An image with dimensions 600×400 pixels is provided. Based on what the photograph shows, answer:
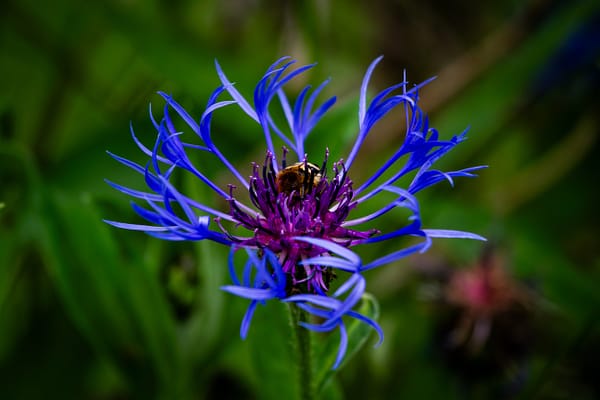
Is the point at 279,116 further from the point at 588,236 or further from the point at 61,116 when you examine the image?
the point at 588,236

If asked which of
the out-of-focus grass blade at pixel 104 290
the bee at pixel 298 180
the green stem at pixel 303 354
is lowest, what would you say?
the green stem at pixel 303 354

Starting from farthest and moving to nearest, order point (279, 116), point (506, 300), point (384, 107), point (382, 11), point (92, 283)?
point (382, 11) → point (279, 116) → point (506, 300) → point (92, 283) → point (384, 107)

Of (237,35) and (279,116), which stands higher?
(237,35)

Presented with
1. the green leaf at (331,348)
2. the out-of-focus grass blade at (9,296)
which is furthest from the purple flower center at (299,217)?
the out-of-focus grass blade at (9,296)

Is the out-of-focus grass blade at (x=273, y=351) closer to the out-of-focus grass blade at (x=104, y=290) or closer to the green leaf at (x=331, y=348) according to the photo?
the green leaf at (x=331, y=348)

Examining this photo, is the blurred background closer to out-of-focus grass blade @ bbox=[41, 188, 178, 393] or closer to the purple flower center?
out-of-focus grass blade @ bbox=[41, 188, 178, 393]

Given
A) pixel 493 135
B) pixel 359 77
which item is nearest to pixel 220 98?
pixel 359 77

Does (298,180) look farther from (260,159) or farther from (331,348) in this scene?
(260,159)

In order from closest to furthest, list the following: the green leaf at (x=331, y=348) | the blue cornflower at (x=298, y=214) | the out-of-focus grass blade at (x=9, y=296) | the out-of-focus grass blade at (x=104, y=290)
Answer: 1. the blue cornflower at (x=298, y=214)
2. the green leaf at (x=331, y=348)
3. the out-of-focus grass blade at (x=104, y=290)
4. the out-of-focus grass blade at (x=9, y=296)
